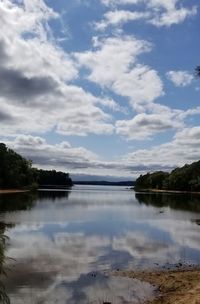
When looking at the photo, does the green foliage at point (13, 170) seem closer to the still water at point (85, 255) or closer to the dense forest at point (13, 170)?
the dense forest at point (13, 170)

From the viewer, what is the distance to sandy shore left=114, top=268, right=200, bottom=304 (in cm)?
1736

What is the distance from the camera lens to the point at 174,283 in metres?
20.8

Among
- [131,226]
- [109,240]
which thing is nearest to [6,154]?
[131,226]

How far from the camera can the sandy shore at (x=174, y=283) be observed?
1736 centimetres

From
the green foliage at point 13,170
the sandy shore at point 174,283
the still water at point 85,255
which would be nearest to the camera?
the sandy shore at point 174,283

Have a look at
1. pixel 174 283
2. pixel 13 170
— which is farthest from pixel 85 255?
pixel 13 170

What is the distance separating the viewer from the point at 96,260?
27172mm

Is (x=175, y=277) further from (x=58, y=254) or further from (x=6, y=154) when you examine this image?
(x=6, y=154)

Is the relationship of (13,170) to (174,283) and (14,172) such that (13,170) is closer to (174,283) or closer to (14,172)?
(14,172)

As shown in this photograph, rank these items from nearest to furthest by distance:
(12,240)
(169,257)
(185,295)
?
(185,295) < (169,257) < (12,240)

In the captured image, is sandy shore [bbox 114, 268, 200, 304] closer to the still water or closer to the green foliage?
the still water

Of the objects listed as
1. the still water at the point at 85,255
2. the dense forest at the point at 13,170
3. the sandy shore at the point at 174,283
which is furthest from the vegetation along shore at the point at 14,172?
the sandy shore at the point at 174,283

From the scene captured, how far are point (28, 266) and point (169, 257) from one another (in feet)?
30.8

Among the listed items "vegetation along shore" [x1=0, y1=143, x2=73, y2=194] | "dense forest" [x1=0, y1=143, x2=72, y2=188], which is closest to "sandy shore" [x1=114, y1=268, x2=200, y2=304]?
"vegetation along shore" [x1=0, y1=143, x2=73, y2=194]
